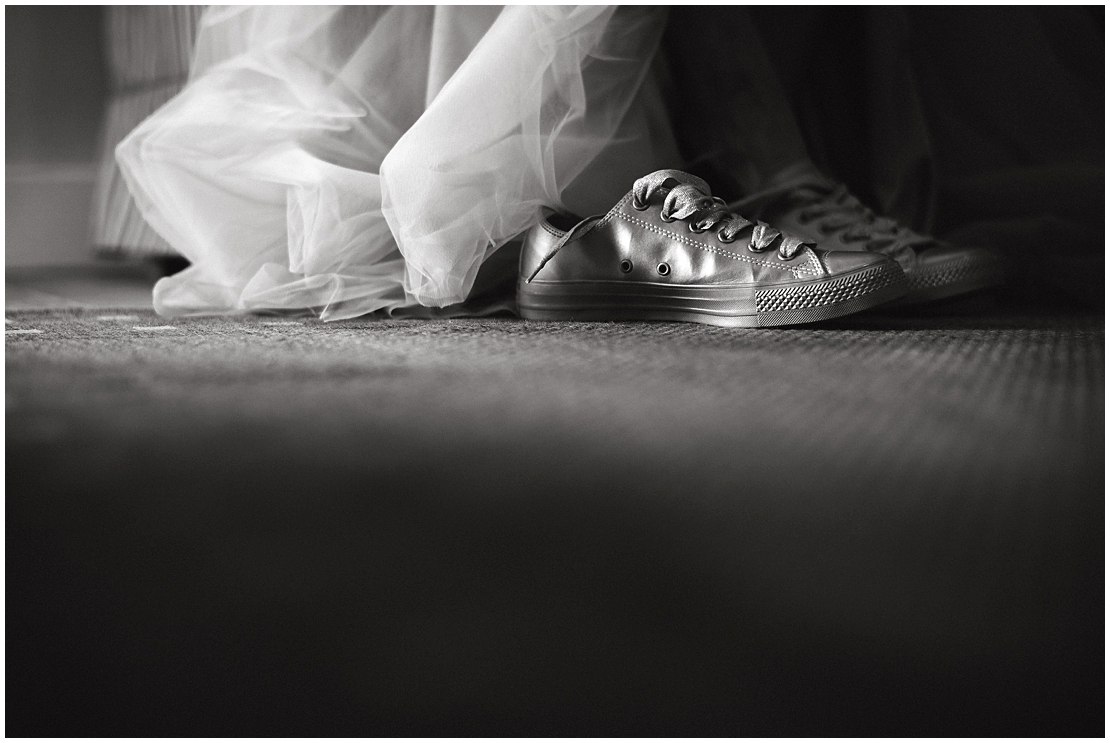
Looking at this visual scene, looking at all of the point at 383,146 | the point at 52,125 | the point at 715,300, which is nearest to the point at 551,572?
the point at 715,300

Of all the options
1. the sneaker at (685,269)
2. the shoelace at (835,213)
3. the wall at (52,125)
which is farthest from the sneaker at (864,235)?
the wall at (52,125)

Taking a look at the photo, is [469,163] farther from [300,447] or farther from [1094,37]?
[1094,37]

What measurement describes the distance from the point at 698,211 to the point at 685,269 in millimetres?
45

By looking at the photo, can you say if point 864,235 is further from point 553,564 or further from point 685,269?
point 553,564

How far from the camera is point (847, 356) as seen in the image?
1.51 feet

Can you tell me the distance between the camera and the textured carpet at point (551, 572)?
24cm

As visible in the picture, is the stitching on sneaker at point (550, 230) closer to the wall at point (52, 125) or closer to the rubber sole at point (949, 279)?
the rubber sole at point (949, 279)

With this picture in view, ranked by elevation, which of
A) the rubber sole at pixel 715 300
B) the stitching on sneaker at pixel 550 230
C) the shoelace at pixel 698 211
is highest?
the shoelace at pixel 698 211

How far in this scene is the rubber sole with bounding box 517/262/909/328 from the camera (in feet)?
1.91

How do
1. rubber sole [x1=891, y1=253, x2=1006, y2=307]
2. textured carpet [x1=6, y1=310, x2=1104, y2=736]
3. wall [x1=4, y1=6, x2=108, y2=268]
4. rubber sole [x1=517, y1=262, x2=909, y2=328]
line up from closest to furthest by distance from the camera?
textured carpet [x1=6, y1=310, x2=1104, y2=736] < rubber sole [x1=517, y1=262, x2=909, y2=328] < rubber sole [x1=891, y1=253, x2=1006, y2=307] < wall [x1=4, y1=6, x2=108, y2=268]

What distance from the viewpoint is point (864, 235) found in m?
0.73

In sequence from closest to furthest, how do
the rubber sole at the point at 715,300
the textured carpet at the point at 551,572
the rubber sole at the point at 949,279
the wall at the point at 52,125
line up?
the textured carpet at the point at 551,572
the rubber sole at the point at 715,300
the rubber sole at the point at 949,279
the wall at the point at 52,125

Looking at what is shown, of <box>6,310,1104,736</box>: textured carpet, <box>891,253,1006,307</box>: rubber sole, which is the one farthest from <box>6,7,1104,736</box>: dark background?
<box>891,253,1006,307</box>: rubber sole

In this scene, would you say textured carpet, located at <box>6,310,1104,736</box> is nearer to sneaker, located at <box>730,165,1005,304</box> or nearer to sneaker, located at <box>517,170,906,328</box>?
sneaker, located at <box>517,170,906,328</box>
